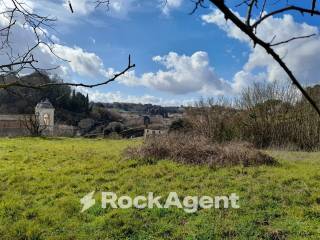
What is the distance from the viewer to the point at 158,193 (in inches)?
340

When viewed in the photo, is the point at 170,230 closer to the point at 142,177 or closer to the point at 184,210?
the point at 184,210

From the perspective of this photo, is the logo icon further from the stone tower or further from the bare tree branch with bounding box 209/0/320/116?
the stone tower

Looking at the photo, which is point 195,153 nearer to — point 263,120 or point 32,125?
point 263,120

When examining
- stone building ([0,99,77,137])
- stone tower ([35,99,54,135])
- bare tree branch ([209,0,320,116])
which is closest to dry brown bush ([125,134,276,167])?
bare tree branch ([209,0,320,116])

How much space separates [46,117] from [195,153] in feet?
74.9

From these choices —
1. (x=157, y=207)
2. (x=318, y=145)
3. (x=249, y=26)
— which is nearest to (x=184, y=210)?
(x=157, y=207)

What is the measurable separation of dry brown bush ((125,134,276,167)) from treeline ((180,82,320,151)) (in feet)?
19.1

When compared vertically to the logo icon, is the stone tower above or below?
above

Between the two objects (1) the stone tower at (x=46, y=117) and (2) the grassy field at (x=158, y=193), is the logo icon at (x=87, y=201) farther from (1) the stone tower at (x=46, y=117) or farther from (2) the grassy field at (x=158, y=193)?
(1) the stone tower at (x=46, y=117)

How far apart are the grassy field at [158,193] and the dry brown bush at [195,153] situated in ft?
1.72

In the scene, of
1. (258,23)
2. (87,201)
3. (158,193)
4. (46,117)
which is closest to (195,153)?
(158,193)

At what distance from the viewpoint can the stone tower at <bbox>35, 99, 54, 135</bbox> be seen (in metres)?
33.0

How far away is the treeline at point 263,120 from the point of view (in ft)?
61.6

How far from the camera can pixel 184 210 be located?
752 centimetres
